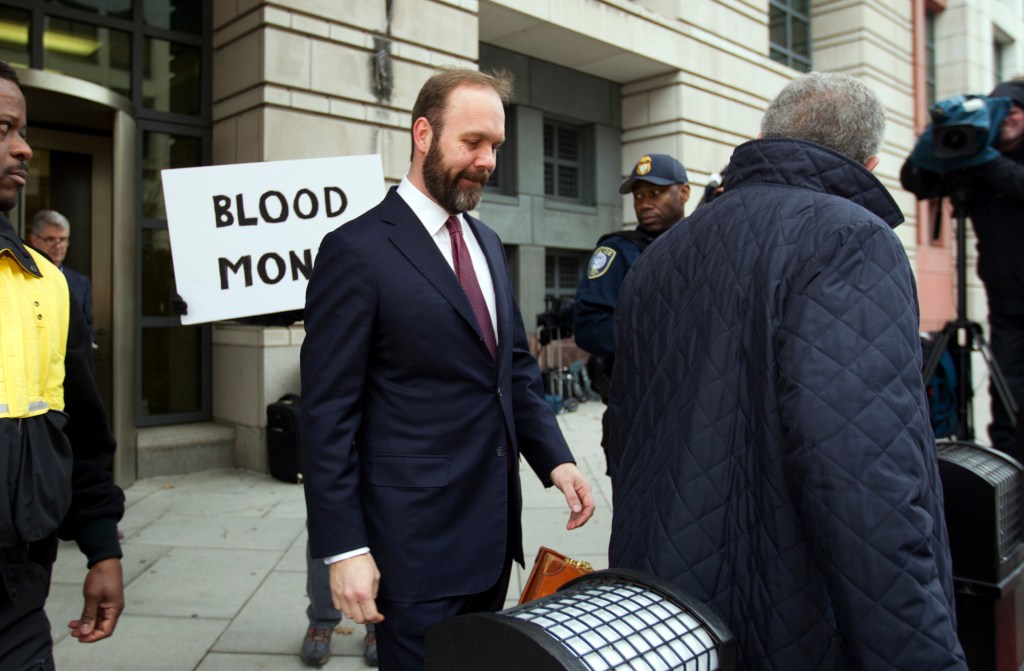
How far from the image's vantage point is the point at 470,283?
218 cm

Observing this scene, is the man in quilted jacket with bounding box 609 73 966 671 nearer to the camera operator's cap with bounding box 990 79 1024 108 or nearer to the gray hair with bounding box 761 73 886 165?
the gray hair with bounding box 761 73 886 165

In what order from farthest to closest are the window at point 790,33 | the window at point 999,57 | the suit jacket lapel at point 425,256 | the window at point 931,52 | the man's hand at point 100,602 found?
the window at point 999,57 → the window at point 931,52 → the window at point 790,33 → the suit jacket lapel at point 425,256 → the man's hand at point 100,602

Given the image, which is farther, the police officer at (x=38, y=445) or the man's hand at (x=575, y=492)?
the man's hand at (x=575, y=492)

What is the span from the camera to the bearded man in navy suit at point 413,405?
1.90m

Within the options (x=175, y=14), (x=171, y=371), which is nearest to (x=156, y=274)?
(x=171, y=371)

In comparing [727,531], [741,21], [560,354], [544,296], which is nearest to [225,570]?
[727,531]

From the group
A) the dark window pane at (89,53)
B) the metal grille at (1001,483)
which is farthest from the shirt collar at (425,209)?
the dark window pane at (89,53)

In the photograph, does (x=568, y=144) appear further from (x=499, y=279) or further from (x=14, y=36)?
(x=499, y=279)

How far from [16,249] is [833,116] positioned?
1.90 m

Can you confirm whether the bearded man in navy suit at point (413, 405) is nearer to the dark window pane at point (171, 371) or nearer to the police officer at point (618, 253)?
the police officer at point (618, 253)

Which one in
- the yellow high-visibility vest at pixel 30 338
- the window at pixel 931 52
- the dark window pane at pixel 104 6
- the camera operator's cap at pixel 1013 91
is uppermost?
the window at pixel 931 52

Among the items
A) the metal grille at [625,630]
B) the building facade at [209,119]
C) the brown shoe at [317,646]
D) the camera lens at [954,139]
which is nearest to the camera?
the metal grille at [625,630]

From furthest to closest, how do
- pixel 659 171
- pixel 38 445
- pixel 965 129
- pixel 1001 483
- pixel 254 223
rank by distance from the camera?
→ 1. pixel 965 129
2. pixel 659 171
3. pixel 254 223
4. pixel 1001 483
5. pixel 38 445

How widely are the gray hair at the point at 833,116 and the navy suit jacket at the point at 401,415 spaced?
0.93m
